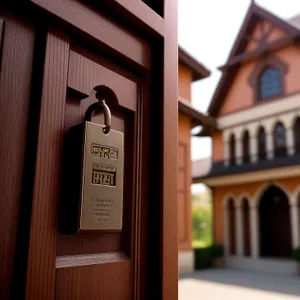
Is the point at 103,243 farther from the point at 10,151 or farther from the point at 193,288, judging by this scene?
the point at 193,288

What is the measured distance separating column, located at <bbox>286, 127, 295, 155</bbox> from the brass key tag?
1220 cm

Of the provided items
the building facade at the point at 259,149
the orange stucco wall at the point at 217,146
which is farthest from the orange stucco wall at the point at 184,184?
the orange stucco wall at the point at 217,146

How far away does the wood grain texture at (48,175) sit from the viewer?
0.90 meters

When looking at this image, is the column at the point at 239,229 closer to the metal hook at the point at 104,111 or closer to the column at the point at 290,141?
the column at the point at 290,141

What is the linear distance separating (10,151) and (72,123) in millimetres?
243

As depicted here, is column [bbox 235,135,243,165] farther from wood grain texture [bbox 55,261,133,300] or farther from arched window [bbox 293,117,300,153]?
wood grain texture [bbox 55,261,133,300]

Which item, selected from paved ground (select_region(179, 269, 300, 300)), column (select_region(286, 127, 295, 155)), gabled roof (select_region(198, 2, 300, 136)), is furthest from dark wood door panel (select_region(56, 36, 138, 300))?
gabled roof (select_region(198, 2, 300, 136))

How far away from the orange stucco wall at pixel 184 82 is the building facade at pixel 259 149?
2.68 metres

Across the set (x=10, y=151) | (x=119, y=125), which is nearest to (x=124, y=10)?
(x=119, y=125)

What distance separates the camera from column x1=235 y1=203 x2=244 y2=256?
1308 cm

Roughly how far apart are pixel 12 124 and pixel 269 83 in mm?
14119

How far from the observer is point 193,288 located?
8.25 metres

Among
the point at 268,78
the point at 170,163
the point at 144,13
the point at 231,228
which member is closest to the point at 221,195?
the point at 231,228

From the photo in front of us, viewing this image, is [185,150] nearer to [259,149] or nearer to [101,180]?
[259,149]
